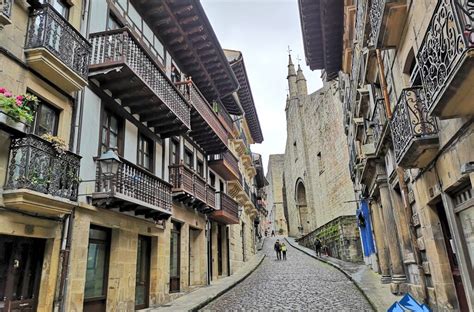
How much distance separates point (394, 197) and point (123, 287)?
294 inches

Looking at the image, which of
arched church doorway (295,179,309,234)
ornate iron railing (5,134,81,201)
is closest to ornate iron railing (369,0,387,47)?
ornate iron railing (5,134,81,201)

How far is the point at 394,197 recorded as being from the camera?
973 cm

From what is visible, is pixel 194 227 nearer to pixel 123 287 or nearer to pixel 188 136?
pixel 188 136

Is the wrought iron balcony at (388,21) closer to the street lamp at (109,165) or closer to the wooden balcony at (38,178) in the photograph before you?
the street lamp at (109,165)

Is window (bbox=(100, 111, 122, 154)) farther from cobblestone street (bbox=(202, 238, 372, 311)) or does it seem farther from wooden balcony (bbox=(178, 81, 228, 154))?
cobblestone street (bbox=(202, 238, 372, 311))

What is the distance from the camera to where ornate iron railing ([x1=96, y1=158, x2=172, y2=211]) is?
7711mm

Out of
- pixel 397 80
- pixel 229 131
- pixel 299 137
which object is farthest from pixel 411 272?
pixel 299 137

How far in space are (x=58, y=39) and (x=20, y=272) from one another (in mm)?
4229

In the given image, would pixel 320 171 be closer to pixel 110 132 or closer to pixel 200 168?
pixel 200 168

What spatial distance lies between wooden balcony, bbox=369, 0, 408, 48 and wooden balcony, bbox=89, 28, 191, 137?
5275 millimetres

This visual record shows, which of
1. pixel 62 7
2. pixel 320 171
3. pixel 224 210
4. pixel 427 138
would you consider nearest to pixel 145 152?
pixel 62 7

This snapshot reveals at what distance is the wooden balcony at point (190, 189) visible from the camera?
11.5 meters

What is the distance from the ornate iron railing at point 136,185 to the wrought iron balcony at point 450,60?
20.3 ft

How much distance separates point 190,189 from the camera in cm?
1222
